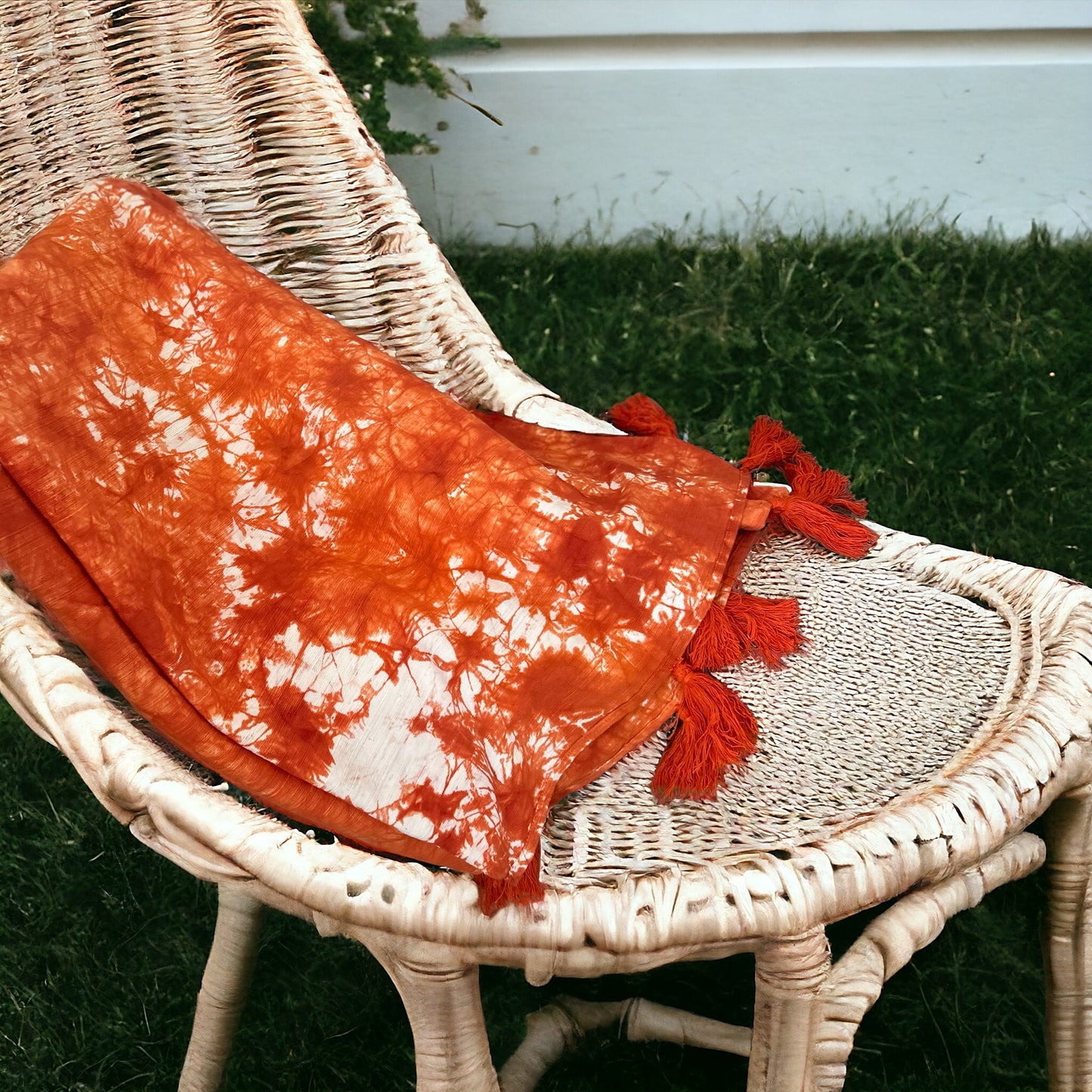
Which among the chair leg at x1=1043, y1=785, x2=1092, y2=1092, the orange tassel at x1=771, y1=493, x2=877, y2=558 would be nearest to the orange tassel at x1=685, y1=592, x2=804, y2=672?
the orange tassel at x1=771, y1=493, x2=877, y2=558

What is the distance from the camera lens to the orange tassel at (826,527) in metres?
1.05

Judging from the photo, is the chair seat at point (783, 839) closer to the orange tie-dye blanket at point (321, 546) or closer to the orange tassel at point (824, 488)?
the orange tie-dye blanket at point (321, 546)

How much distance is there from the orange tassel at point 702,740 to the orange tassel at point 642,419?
1.20 ft

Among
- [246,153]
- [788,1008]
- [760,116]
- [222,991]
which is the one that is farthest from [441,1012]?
[760,116]

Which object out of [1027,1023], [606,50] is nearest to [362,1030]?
[1027,1023]

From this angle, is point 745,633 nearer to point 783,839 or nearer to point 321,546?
point 783,839

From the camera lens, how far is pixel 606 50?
79.2 inches

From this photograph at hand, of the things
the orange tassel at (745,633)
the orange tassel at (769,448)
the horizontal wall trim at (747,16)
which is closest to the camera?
the orange tassel at (745,633)

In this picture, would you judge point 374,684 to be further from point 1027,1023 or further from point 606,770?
point 1027,1023

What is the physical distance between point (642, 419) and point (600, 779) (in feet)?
1.55

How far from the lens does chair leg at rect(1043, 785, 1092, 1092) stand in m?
0.83

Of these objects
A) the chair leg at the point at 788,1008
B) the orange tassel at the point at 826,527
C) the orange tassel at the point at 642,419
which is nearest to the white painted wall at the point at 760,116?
the orange tassel at the point at 642,419

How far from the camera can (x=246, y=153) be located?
1.19 metres

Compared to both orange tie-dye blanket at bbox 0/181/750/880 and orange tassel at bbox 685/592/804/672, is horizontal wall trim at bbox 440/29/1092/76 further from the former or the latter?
orange tassel at bbox 685/592/804/672
